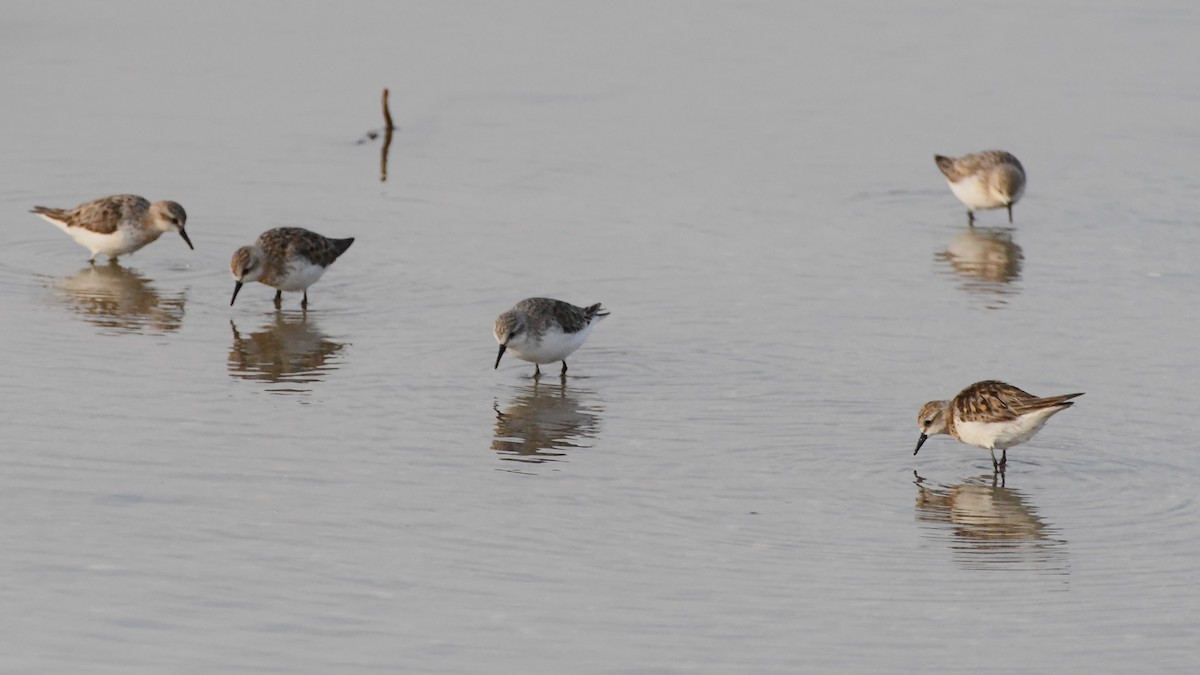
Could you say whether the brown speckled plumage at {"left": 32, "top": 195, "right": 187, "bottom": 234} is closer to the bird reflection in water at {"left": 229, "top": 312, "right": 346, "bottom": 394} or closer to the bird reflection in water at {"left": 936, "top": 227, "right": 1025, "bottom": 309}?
the bird reflection in water at {"left": 229, "top": 312, "right": 346, "bottom": 394}

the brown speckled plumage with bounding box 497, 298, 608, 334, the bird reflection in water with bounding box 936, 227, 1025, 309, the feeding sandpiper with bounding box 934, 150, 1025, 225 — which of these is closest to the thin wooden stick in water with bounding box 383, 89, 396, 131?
the feeding sandpiper with bounding box 934, 150, 1025, 225

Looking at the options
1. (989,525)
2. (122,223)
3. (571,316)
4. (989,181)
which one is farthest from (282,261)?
(989,181)

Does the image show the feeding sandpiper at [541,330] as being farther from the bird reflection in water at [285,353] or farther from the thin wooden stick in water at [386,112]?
the thin wooden stick in water at [386,112]

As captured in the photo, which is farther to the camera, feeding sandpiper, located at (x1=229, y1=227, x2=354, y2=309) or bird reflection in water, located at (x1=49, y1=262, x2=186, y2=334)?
feeding sandpiper, located at (x1=229, y1=227, x2=354, y2=309)

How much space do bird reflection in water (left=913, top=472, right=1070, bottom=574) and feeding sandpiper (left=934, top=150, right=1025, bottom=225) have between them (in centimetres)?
886

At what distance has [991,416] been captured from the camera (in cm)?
1347

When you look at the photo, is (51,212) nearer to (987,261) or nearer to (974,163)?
(987,261)

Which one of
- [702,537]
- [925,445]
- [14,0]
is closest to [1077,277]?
[925,445]

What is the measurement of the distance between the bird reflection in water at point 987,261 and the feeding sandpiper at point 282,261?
7.03 meters

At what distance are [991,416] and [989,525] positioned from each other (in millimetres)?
1069

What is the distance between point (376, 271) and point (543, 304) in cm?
402

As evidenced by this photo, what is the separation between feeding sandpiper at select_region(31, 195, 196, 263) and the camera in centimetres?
2003

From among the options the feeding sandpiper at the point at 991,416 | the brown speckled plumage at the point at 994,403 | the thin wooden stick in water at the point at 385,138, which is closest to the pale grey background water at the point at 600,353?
the thin wooden stick in water at the point at 385,138

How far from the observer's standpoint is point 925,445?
48.5 ft
